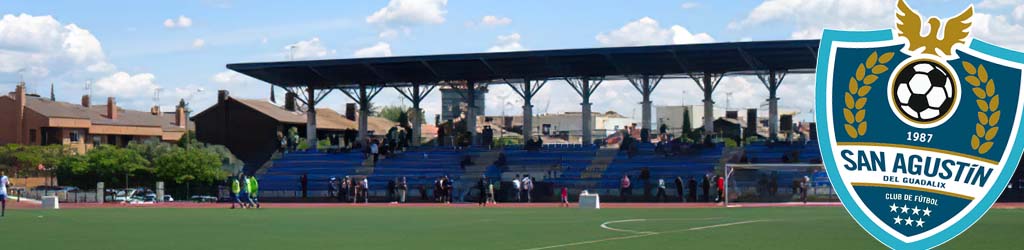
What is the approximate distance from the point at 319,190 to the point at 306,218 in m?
25.1

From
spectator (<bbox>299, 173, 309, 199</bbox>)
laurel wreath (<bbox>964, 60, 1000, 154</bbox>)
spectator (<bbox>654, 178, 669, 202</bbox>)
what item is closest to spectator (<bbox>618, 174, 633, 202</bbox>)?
spectator (<bbox>654, 178, 669, 202</bbox>)

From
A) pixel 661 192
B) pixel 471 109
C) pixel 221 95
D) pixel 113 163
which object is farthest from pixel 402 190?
pixel 221 95

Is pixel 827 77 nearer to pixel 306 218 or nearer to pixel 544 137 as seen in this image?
pixel 306 218

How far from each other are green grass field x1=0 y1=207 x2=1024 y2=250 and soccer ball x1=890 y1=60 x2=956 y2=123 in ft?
40.1

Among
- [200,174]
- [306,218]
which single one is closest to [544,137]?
[200,174]

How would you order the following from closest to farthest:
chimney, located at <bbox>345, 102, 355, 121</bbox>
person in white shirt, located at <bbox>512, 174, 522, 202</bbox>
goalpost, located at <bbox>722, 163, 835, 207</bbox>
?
goalpost, located at <bbox>722, 163, 835, 207</bbox> → person in white shirt, located at <bbox>512, 174, 522, 202</bbox> → chimney, located at <bbox>345, 102, 355, 121</bbox>

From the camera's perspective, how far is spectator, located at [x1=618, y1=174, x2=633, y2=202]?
4972 centimetres

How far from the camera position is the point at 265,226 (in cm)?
2755

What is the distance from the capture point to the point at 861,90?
655 centimetres

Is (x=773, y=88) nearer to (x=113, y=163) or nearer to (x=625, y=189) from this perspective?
(x=625, y=189)

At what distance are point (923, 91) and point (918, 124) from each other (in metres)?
0.18

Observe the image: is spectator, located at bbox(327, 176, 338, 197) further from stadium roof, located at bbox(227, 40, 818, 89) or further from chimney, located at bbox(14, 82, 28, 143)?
chimney, located at bbox(14, 82, 28, 143)

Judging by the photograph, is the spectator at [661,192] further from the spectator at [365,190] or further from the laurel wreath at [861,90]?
the laurel wreath at [861,90]

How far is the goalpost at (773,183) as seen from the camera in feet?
126
